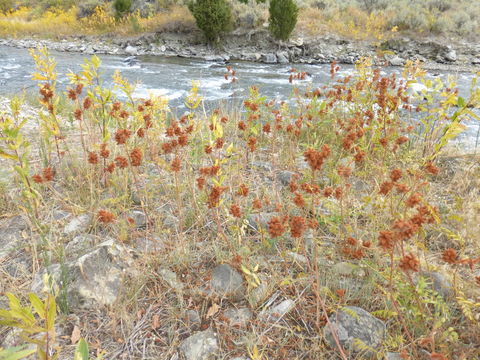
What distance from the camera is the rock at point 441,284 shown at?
4.83 feet

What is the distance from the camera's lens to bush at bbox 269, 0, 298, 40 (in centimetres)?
1324

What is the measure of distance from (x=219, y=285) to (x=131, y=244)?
0.62m

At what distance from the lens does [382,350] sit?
1.21 meters

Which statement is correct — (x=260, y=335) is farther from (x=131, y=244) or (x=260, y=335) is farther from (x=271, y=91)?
(x=271, y=91)

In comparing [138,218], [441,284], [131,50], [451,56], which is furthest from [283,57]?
[441,284]

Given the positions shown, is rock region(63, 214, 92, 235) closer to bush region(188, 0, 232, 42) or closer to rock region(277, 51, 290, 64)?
rock region(277, 51, 290, 64)

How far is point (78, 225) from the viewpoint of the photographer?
74.4 inches

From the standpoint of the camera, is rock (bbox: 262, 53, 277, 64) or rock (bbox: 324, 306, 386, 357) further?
rock (bbox: 262, 53, 277, 64)

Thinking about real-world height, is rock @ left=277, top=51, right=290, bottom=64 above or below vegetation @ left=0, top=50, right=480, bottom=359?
above

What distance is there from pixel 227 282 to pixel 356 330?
63 centimetres

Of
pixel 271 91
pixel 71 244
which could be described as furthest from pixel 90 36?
pixel 71 244

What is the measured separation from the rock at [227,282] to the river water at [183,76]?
178 inches

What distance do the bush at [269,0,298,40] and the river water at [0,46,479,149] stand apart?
8.56 feet

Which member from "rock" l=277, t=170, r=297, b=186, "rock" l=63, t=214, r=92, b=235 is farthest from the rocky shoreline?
"rock" l=63, t=214, r=92, b=235
